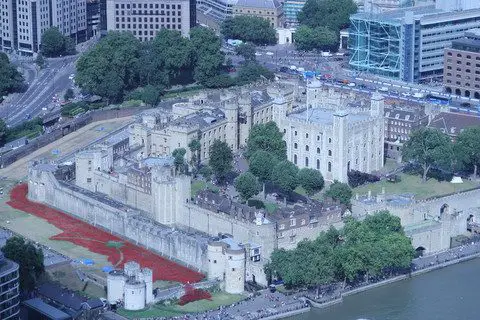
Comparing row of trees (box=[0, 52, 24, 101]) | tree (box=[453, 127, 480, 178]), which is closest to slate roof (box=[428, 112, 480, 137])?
tree (box=[453, 127, 480, 178])

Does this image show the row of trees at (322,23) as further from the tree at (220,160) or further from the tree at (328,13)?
the tree at (220,160)

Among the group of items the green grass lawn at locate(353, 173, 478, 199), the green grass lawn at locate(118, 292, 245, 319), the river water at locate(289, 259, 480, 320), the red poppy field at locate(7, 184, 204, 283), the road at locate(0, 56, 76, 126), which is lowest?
the river water at locate(289, 259, 480, 320)

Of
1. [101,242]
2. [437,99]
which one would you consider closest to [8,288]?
[101,242]

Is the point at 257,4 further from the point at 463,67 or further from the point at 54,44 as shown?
the point at 463,67

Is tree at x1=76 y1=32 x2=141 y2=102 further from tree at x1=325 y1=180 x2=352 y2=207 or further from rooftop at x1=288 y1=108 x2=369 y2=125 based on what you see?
tree at x1=325 y1=180 x2=352 y2=207

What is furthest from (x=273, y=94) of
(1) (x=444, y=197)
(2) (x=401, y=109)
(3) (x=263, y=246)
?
(3) (x=263, y=246)
